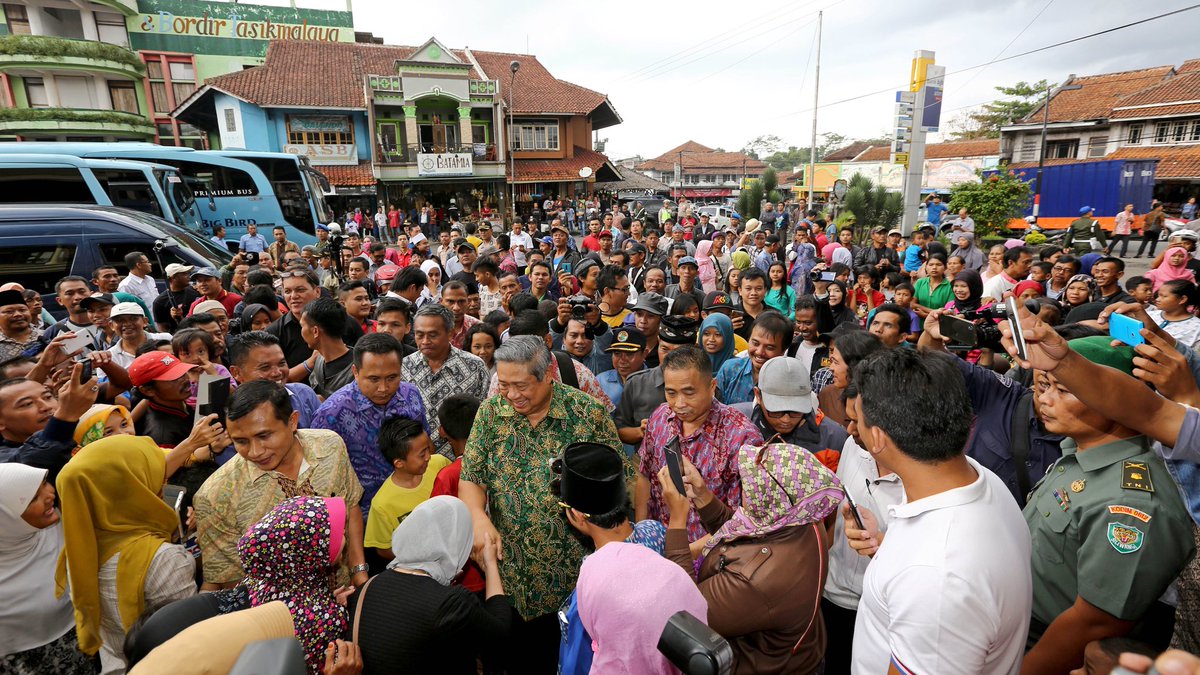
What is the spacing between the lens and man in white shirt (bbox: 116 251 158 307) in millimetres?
7133

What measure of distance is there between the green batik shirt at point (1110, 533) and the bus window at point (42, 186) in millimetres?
15541

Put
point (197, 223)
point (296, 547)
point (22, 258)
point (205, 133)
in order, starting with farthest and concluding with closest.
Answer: point (205, 133), point (197, 223), point (22, 258), point (296, 547)

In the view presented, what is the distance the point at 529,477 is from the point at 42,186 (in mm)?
13936

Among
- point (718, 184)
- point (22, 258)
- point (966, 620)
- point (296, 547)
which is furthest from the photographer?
point (718, 184)

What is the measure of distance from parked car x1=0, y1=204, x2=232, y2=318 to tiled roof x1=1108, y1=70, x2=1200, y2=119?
128 feet

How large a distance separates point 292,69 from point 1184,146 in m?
42.1

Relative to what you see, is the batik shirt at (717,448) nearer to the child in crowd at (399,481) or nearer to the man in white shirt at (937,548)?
the man in white shirt at (937,548)

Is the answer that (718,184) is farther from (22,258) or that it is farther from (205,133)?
(22,258)

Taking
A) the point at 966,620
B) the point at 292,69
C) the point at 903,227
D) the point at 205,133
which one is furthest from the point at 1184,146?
the point at 205,133

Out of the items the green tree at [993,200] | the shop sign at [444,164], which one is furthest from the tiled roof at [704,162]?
the green tree at [993,200]

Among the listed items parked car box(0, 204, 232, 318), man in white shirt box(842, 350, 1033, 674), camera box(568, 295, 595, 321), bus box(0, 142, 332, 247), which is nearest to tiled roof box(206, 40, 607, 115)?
bus box(0, 142, 332, 247)

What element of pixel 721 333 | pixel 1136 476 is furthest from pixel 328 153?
pixel 1136 476

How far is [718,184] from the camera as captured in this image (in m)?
59.1

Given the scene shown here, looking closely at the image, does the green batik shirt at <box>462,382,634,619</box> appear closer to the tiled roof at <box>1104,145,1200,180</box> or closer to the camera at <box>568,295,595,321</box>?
the camera at <box>568,295,595,321</box>
